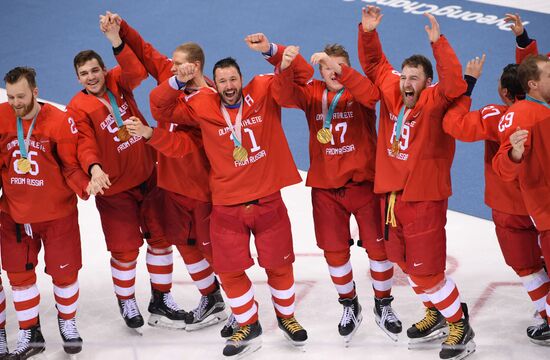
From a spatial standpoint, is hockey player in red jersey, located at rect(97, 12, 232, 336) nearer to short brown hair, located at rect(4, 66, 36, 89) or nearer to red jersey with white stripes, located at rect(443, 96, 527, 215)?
short brown hair, located at rect(4, 66, 36, 89)

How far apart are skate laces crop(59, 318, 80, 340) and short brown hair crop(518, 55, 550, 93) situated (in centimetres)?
374

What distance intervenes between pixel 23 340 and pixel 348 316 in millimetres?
2445

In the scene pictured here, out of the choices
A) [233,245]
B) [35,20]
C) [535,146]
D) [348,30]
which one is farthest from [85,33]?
[535,146]

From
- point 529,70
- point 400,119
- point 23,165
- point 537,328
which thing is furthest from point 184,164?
point 537,328

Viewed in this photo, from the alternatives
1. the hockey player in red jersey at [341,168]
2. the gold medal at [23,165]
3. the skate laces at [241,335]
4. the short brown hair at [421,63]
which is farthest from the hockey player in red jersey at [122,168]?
the short brown hair at [421,63]

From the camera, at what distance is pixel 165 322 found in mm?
8070

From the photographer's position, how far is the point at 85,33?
547 inches

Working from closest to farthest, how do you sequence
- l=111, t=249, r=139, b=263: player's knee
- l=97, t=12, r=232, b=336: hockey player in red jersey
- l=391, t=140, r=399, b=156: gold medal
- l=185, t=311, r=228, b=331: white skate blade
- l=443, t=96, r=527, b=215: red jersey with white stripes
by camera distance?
l=443, t=96, r=527, b=215: red jersey with white stripes → l=391, t=140, r=399, b=156: gold medal → l=97, t=12, r=232, b=336: hockey player in red jersey → l=111, t=249, r=139, b=263: player's knee → l=185, t=311, r=228, b=331: white skate blade

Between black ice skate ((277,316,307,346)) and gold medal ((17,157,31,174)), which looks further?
black ice skate ((277,316,307,346))

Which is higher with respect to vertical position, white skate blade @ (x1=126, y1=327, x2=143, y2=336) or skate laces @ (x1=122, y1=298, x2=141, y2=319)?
skate laces @ (x1=122, y1=298, x2=141, y2=319)

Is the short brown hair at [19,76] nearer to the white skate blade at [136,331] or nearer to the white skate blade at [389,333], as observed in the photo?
the white skate blade at [136,331]

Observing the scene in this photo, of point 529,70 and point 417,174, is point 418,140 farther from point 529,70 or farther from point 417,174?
point 529,70

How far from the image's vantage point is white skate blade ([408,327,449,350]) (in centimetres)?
746

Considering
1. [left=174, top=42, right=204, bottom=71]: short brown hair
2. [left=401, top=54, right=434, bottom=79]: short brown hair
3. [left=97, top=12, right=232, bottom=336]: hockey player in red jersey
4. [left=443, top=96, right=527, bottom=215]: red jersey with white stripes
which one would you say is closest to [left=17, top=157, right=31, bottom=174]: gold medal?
[left=97, top=12, right=232, bottom=336]: hockey player in red jersey
